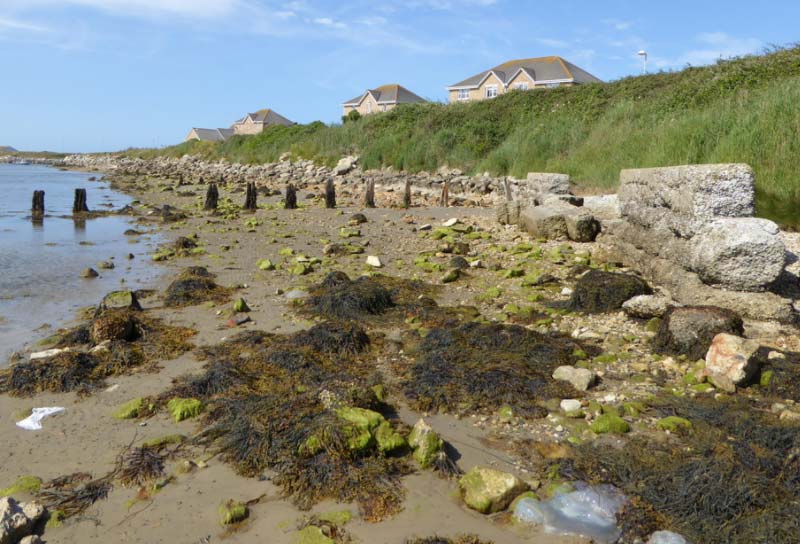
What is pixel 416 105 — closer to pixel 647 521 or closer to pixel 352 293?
pixel 352 293

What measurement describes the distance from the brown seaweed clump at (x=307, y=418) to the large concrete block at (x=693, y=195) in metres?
4.15

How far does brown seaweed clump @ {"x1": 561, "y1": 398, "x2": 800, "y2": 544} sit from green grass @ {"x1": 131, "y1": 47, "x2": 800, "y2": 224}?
6.99m

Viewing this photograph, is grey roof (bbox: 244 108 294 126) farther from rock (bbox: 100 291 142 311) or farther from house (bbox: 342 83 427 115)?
rock (bbox: 100 291 142 311)

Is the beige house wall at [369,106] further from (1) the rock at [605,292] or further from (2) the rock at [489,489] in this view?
(2) the rock at [489,489]

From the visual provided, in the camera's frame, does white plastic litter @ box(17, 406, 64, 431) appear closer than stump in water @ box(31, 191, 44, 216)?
Yes

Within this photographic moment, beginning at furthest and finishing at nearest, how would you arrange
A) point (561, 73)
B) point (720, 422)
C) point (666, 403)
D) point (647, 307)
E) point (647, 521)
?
point (561, 73) → point (647, 307) → point (666, 403) → point (720, 422) → point (647, 521)

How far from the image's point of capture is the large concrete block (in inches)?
262

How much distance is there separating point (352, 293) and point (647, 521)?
507cm

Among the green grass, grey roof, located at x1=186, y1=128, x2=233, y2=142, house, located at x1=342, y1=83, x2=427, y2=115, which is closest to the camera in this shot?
the green grass

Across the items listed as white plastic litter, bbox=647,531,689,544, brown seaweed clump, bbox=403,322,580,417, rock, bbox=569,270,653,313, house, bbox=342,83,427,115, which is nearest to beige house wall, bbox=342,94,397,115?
house, bbox=342,83,427,115

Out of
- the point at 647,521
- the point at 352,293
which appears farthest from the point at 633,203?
the point at 647,521

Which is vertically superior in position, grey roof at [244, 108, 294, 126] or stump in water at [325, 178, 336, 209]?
grey roof at [244, 108, 294, 126]

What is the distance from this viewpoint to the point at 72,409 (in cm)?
533

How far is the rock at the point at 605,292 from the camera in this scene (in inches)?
287
